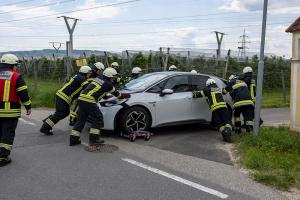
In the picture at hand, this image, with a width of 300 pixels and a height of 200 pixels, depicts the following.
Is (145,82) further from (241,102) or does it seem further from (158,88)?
(241,102)

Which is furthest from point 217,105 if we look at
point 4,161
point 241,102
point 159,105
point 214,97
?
point 4,161

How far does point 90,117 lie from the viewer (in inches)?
298

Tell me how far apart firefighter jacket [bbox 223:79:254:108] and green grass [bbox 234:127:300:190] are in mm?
855

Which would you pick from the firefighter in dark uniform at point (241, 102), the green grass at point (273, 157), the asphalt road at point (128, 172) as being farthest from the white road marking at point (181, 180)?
the firefighter in dark uniform at point (241, 102)

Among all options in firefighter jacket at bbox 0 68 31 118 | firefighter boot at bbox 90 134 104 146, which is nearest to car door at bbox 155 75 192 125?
firefighter boot at bbox 90 134 104 146

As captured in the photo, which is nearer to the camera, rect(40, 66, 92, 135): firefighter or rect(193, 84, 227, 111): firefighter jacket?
rect(193, 84, 227, 111): firefighter jacket

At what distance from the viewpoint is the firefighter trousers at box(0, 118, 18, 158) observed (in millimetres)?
6000

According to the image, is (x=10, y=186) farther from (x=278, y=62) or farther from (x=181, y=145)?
(x=278, y=62)

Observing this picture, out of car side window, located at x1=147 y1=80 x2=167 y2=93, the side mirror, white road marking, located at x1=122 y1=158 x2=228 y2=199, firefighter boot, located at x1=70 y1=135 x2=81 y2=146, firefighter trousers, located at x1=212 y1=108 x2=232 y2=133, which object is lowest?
white road marking, located at x1=122 y1=158 x2=228 y2=199

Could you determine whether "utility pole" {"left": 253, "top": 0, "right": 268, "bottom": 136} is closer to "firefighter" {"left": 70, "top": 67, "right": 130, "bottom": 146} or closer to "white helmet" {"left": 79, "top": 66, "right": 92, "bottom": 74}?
"firefighter" {"left": 70, "top": 67, "right": 130, "bottom": 146}

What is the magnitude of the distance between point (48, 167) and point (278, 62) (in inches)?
859

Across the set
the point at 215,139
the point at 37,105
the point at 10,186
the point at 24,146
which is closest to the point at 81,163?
the point at 10,186

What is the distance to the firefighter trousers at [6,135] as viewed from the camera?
19.7 ft

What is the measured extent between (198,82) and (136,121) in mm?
2001
